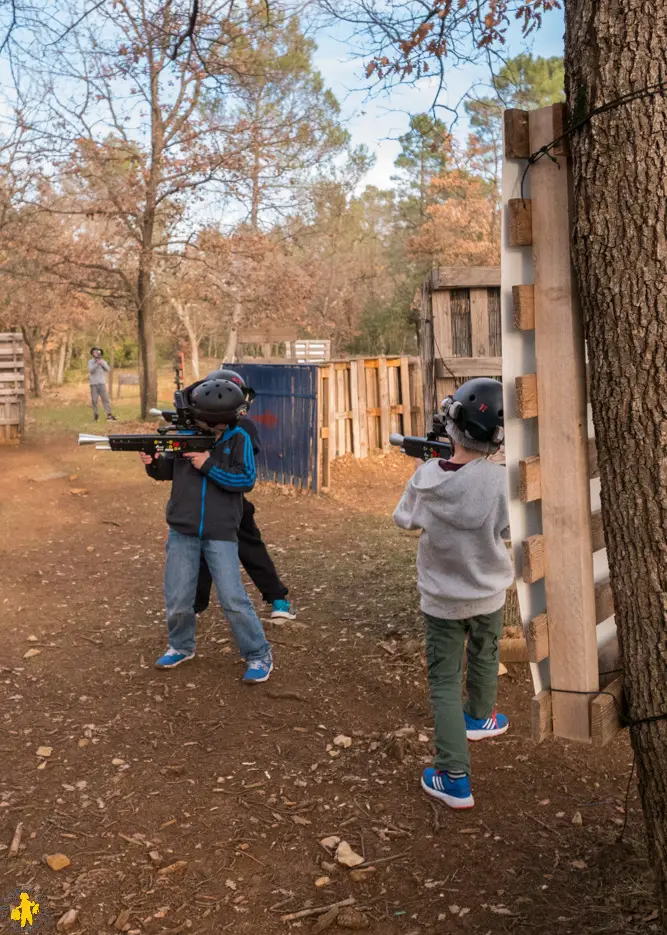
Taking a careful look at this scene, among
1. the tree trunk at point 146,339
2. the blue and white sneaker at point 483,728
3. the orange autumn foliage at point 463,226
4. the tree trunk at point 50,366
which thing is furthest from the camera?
the tree trunk at point 50,366

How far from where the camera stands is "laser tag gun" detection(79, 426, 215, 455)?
16.0 ft

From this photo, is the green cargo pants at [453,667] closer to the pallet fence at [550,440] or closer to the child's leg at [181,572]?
the pallet fence at [550,440]

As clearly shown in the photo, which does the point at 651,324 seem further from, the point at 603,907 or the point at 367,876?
the point at 367,876

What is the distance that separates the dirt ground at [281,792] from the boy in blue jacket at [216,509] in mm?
464

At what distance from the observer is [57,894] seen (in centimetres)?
318

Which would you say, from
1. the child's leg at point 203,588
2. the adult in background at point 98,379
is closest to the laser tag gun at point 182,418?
the child's leg at point 203,588

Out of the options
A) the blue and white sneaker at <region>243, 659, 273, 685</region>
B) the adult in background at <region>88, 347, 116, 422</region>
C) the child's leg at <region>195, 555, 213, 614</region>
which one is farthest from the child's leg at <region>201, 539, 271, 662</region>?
the adult in background at <region>88, 347, 116, 422</region>

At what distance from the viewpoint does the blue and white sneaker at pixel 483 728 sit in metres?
4.29

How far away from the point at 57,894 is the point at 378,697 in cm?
216

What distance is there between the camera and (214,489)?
4992mm

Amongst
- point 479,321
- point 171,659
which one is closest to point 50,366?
point 479,321

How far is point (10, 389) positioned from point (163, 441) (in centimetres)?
1329

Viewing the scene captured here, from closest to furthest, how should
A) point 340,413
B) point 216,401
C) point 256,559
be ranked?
point 216,401 → point 256,559 → point 340,413

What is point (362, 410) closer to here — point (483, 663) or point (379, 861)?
point (483, 663)
